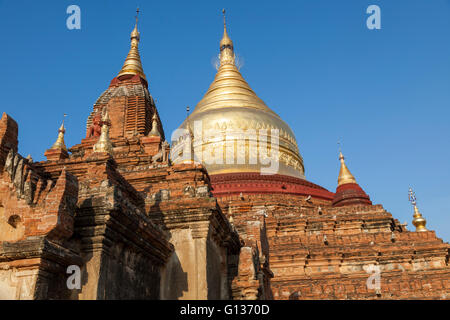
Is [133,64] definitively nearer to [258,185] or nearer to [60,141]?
[60,141]

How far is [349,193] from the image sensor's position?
29.6 m

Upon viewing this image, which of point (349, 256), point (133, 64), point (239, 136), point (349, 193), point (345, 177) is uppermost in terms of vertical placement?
point (133, 64)

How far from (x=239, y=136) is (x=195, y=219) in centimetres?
2749

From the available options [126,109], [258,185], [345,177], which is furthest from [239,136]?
[126,109]

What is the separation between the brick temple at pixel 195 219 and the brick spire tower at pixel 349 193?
0.29ft

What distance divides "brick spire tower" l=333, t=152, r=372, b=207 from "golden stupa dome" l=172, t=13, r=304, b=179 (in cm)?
599

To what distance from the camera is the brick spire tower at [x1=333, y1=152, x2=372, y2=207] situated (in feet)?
95.9

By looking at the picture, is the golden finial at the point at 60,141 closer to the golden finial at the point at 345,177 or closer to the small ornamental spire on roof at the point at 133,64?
the small ornamental spire on roof at the point at 133,64

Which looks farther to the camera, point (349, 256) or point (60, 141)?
point (60, 141)

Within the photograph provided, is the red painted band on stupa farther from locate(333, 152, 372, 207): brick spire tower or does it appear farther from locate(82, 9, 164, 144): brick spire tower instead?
locate(82, 9, 164, 144): brick spire tower
